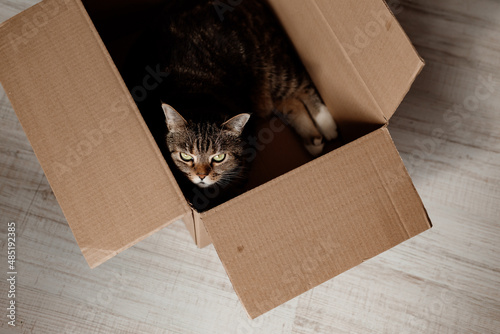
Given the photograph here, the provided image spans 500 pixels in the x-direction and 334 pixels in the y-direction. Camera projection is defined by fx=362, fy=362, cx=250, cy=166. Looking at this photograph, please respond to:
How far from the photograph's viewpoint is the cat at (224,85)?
3.41 feet

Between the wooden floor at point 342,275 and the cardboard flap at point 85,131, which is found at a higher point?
the cardboard flap at point 85,131

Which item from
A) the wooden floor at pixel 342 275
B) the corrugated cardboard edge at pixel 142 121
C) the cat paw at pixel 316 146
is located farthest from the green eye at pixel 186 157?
the cat paw at pixel 316 146

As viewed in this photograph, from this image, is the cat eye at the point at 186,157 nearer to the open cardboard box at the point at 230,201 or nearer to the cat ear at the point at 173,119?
the cat ear at the point at 173,119

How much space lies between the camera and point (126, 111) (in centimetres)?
81

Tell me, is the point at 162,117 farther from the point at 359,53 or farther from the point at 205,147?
the point at 359,53

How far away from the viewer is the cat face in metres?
1.02

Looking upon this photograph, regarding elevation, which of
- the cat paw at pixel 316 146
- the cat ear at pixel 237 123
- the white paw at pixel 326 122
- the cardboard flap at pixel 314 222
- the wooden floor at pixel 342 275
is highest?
the cat ear at pixel 237 123

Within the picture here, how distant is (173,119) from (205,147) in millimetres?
120

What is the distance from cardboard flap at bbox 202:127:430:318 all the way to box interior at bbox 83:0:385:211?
0.60 ft

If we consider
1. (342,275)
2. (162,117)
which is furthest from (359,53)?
(342,275)

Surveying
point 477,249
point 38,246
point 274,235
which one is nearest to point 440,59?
Answer: point 477,249

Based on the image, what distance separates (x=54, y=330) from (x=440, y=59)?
68.9 inches

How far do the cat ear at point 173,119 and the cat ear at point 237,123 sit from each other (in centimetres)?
12

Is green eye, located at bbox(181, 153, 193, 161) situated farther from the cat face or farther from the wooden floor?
the wooden floor
